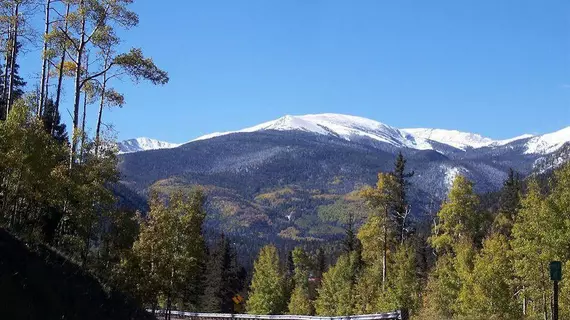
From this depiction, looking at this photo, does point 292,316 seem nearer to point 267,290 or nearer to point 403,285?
point 403,285

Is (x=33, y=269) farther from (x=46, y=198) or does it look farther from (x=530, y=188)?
(x=530, y=188)

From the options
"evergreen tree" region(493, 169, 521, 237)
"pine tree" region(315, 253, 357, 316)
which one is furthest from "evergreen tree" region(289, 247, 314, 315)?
"evergreen tree" region(493, 169, 521, 237)

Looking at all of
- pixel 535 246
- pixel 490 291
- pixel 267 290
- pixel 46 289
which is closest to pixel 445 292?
pixel 490 291

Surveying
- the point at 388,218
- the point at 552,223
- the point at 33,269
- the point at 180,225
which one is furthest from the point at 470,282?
the point at 33,269

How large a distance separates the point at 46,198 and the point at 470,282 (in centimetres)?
2721

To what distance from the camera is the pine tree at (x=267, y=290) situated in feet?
248

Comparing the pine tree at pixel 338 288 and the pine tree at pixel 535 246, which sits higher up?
the pine tree at pixel 535 246

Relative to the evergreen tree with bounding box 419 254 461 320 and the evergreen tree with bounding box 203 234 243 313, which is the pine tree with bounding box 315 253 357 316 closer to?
the evergreen tree with bounding box 203 234 243 313

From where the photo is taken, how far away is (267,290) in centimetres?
7681

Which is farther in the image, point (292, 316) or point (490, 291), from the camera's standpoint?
point (490, 291)

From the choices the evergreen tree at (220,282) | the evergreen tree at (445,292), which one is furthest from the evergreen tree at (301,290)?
the evergreen tree at (445,292)

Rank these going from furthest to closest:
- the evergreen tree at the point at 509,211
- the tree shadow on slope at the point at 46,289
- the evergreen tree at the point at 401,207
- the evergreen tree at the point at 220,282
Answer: the evergreen tree at the point at 220,282, the evergreen tree at the point at 509,211, the evergreen tree at the point at 401,207, the tree shadow on slope at the point at 46,289

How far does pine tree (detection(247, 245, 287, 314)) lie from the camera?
7569 centimetres

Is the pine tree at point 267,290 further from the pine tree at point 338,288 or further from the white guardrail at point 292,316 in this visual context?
the white guardrail at point 292,316
